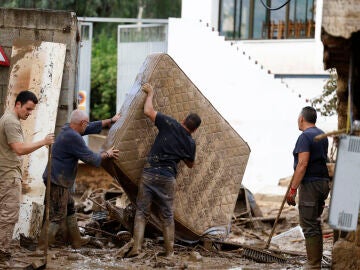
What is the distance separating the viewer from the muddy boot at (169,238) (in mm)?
10125

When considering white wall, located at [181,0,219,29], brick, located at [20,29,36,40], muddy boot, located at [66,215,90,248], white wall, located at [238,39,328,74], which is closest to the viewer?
muddy boot, located at [66,215,90,248]

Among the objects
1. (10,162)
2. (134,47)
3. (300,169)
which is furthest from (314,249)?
(134,47)

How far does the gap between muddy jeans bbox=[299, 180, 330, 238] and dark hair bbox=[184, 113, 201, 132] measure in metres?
1.50

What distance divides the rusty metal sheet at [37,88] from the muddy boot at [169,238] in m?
1.74

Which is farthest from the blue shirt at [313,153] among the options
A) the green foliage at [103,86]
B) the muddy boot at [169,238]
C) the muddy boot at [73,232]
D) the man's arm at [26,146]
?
the green foliage at [103,86]

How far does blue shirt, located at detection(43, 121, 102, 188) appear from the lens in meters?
10.1

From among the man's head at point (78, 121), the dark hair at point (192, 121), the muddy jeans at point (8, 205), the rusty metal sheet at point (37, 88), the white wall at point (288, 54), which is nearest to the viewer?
the muddy jeans at point (8, 205)

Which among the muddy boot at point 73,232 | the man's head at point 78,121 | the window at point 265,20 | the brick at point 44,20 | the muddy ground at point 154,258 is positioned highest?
the window at point 265,20

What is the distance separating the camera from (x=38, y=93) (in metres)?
11.0

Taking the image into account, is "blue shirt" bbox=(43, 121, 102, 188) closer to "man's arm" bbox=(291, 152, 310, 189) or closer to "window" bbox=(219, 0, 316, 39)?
"man's arm" bbox=(291, 152, 310, 189)

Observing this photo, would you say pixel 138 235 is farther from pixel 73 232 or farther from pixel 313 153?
pixel 313 153

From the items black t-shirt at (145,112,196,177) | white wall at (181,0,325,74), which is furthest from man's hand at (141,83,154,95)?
white wall at (181,0,325,74)

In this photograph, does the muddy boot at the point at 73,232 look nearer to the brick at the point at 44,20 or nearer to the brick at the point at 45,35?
the brick at the point at 45,35

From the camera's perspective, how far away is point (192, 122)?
1009 cm
